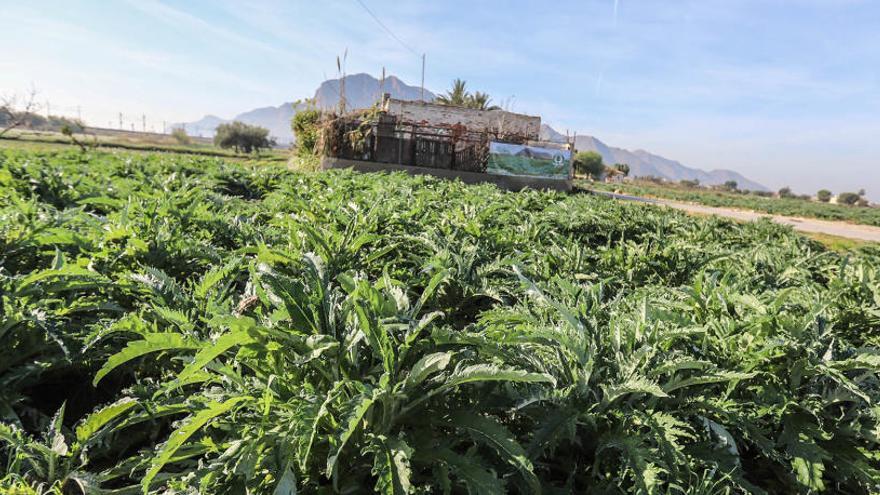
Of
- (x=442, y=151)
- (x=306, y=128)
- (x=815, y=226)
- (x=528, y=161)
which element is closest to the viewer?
(x=442, y=151)

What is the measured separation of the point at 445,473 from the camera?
148 centimetres

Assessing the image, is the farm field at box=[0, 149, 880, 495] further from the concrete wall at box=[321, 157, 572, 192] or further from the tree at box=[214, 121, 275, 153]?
the tree at box=[214, 121, 275, 153]

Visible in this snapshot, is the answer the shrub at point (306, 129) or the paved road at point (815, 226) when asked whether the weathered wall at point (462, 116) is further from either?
the paved road at point (815, 226)

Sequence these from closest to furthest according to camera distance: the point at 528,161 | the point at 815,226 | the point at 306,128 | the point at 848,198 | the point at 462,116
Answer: the point at 528,161
the point at 306,128
the point at 815,226
the point at 462,116
the point at 848,198

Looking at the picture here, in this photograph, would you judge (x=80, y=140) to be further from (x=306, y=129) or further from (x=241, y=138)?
(x=241, y=138)

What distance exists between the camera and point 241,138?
362 feet

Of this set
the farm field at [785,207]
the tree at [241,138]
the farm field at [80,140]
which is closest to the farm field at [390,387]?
the farm field at [80,140]

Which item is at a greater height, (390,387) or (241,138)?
(241,138)

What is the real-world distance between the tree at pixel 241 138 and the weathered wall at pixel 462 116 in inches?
3488

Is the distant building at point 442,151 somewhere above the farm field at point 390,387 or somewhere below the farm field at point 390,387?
above

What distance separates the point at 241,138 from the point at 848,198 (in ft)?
451

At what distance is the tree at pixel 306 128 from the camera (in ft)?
72.9

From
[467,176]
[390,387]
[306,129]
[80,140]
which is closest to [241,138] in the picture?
[80,140]

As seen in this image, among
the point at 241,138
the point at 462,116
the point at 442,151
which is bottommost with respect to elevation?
the point at 442,151
